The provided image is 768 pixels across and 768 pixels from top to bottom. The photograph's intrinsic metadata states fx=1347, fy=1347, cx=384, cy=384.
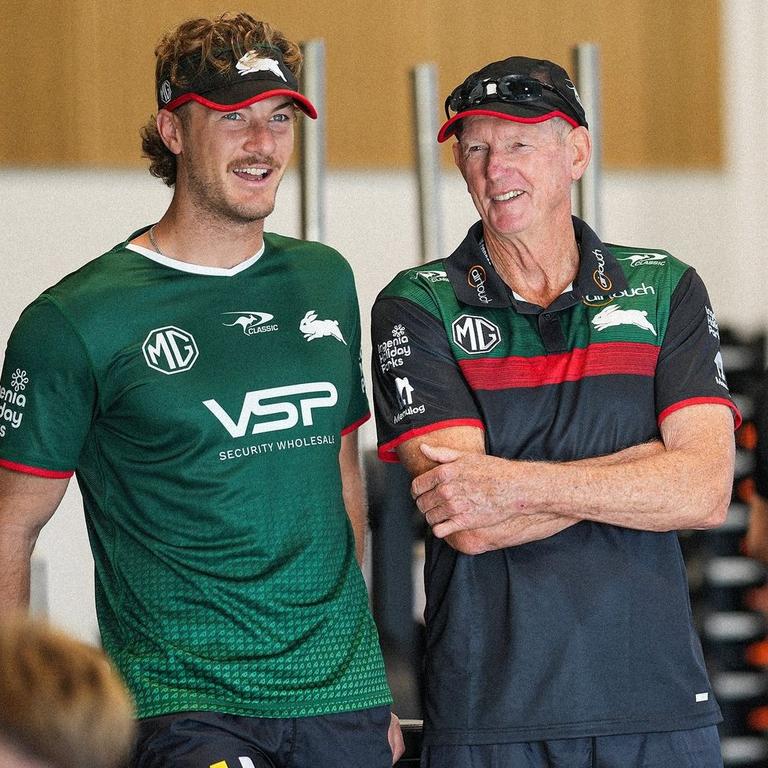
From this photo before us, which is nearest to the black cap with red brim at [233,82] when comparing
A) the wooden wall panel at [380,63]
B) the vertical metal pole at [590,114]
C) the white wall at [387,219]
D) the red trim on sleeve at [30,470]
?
the red trim on sleeve at [30,470]

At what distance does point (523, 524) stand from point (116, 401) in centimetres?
70

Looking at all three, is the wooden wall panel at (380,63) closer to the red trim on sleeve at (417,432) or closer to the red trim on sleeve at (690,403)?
the red trim on sleeve at (417,432)

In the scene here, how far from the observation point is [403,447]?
2.32m

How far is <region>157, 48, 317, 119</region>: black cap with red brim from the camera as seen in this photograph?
2.32 metres

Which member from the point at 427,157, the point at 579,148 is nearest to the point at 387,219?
the point at 427,157

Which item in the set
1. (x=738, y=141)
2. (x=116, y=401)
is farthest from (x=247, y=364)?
(x=738, y=141)

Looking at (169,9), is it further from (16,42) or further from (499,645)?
(499,645)

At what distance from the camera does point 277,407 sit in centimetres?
224

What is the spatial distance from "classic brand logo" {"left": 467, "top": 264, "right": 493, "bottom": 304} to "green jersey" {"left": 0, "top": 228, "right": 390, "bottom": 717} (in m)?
0.30

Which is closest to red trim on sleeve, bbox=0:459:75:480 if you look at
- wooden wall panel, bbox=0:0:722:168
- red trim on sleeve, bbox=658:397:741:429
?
red trim on sleeve, bbox=658:397:741:429

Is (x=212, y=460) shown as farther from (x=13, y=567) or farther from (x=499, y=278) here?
(x=499, y=278)

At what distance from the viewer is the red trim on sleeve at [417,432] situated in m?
2.25

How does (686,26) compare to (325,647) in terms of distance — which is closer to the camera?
(325,647)

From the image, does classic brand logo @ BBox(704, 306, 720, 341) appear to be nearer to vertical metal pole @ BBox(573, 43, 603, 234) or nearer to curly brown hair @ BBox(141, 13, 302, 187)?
vertical metal pole @ BBox(573, 43, 603, 234)
